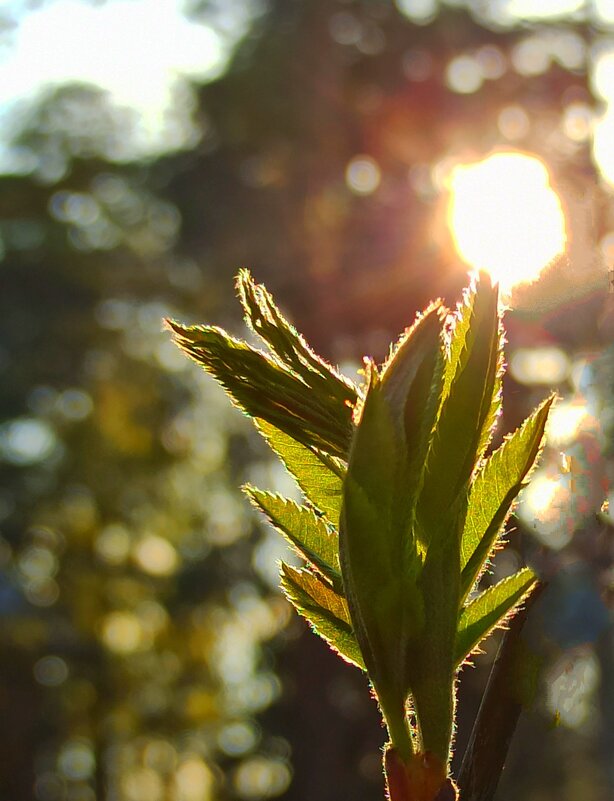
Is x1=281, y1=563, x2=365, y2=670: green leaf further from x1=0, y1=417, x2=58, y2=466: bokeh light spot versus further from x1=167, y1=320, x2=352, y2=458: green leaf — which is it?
x1=0, y1=417, x2=58, y2=466: bokeh light spot

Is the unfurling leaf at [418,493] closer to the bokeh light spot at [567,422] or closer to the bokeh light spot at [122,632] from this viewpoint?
the bokeh light spot at [567,422]

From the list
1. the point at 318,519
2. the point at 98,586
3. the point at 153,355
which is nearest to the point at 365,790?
the point at 98,586

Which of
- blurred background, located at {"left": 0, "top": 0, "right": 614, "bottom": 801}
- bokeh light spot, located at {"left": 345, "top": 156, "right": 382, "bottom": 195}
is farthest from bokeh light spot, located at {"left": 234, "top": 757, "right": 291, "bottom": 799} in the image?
bokeh light spot, located at {"left": 345, "top": 156, "right": 382, "bottom": 195}

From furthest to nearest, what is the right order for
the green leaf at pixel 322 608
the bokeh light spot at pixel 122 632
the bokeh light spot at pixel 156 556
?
the bokeh light spot at pixel 156 556 → the bokeh light spot at pixel 122 632 → the green leaf at pixel 322 608

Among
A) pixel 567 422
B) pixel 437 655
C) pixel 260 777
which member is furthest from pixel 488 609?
pixel 260 777

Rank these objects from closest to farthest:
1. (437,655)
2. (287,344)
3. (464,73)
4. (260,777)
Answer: (437,655)
(287,344)
(464,73)
(260,777)

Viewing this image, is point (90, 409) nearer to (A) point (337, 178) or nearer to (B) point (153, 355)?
(B) point (153, 355)

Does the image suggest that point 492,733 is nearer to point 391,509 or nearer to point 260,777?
point 391,509

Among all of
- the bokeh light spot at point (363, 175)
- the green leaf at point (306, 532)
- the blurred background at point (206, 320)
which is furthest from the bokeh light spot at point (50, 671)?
the green leaf at point (306, 532)
